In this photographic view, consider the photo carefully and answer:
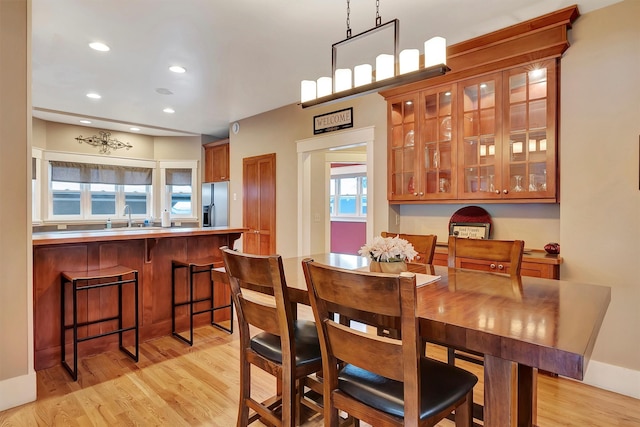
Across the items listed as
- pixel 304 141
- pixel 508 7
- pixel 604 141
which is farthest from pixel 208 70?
pixel 604 141

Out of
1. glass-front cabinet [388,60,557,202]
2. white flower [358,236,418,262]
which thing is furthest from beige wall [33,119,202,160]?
white flower [358,236,418,262]

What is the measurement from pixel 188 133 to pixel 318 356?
19.8ft

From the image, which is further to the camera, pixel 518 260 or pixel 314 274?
pixel 518 260

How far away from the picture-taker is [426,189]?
338 cm

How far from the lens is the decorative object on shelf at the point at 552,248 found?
2756 millimetres

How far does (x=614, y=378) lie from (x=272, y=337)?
242 cm

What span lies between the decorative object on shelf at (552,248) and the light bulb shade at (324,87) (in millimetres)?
2064

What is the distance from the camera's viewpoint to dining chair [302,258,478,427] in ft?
3.55

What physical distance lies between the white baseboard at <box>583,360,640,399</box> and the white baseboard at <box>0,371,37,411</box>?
3.73 m

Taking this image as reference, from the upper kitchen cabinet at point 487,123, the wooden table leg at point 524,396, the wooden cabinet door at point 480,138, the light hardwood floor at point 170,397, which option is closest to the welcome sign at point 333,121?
the upper kitchen cabinet at point 487,123

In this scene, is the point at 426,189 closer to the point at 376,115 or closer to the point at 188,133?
the point at 376,115

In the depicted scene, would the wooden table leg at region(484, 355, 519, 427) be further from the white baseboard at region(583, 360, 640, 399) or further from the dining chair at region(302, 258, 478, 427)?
the white baseboard at region(583, 360, 640, 399)

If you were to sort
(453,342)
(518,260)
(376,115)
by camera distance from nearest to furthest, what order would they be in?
(453,342)
(518,260)
(376,115)

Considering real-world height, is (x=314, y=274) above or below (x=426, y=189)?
below
